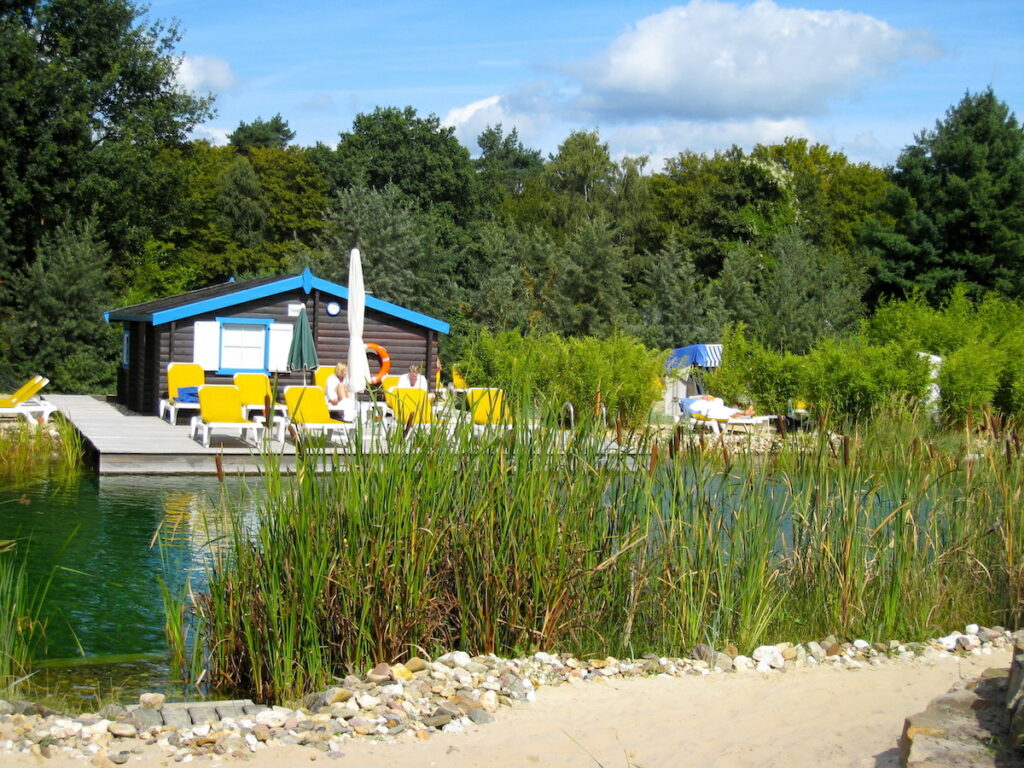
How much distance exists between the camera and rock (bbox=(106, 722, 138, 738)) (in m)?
4.02

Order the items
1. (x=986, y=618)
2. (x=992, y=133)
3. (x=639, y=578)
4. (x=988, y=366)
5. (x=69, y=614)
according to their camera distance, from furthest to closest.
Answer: (x=992, y=133) < (x=988, y=366) < (x=69, y=614) < (x=986, y=618) < (x=639, y=578)

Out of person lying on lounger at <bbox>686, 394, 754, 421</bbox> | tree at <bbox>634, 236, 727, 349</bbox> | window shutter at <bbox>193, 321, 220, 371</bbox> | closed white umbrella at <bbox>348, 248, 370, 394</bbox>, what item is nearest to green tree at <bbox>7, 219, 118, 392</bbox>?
window shutter at <bbox>193, 321, 220, 371</bbox>

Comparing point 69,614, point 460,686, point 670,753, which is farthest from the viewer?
point 69,614

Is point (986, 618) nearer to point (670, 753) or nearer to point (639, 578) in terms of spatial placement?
point (639, 578)

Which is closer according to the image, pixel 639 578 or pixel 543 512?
pixel 543 512

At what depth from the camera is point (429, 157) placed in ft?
141

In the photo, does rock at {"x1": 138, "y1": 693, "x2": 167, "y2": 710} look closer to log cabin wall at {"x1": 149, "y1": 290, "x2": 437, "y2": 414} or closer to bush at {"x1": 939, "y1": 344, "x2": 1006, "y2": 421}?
bush at {"x1": 939, "y1": 344, "x2": 1006, "y2": 421}

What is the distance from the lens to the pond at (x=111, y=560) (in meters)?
5.33

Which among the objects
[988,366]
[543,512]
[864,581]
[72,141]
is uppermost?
[72,141]

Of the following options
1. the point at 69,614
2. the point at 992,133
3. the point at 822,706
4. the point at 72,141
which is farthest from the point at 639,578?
the point at 992,133

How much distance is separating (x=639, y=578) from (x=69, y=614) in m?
3.22

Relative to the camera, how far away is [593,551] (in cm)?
512

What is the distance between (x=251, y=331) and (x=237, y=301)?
0.61m

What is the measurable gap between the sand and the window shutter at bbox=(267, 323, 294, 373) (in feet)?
48.6
